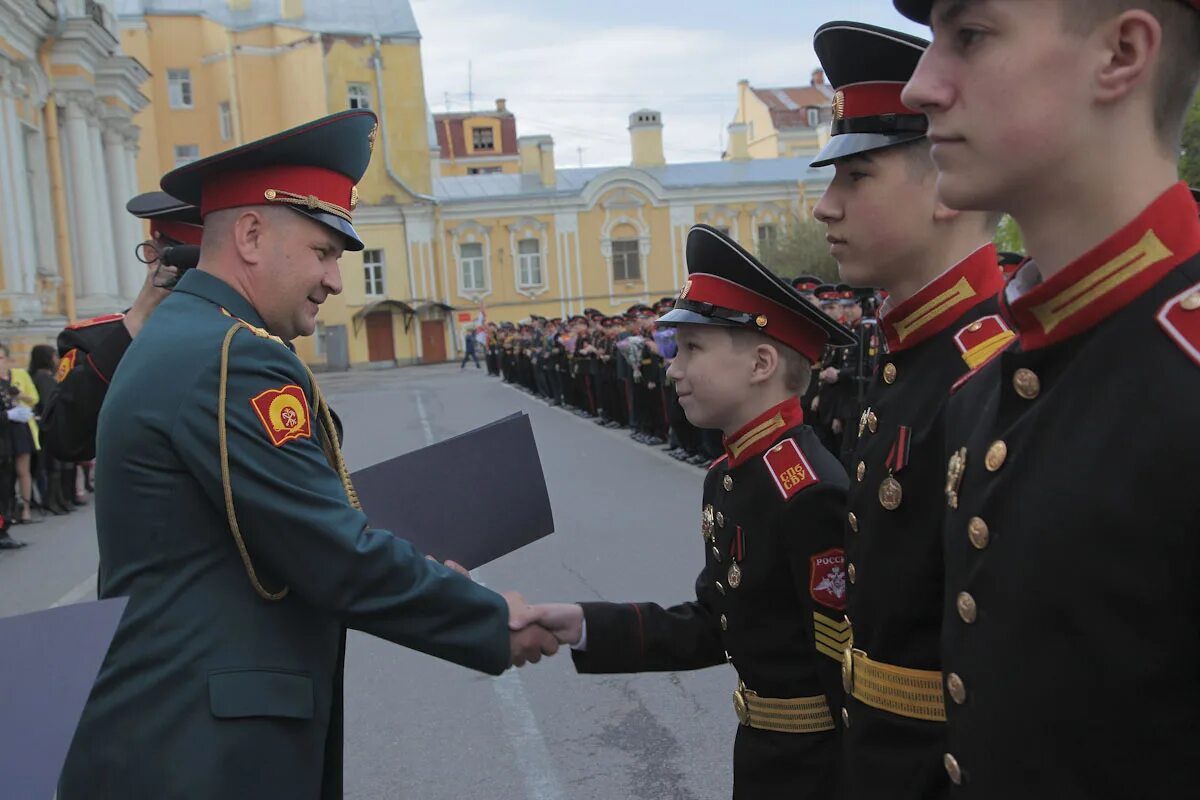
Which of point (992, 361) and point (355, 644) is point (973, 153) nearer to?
point (992, 361)

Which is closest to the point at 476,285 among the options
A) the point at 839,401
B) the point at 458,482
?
the point at 839,401

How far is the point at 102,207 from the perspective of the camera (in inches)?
1062

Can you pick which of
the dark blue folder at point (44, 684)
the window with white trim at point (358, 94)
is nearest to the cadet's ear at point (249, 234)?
the dark blue folder at point (44, 684)

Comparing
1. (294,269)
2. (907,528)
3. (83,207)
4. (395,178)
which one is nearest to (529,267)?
(395,178)

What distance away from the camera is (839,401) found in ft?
35.5

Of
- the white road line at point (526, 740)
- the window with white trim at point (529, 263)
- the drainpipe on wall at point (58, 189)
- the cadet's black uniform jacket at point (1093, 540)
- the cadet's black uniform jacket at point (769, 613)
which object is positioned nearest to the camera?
the cadet's black uniform jacket at point (1093, 540)

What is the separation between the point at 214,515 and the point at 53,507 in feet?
43.2

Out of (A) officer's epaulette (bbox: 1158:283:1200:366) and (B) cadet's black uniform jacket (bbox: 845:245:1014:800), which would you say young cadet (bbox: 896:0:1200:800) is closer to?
(A) officer's epaulette (bbox: 1158:283:1200:366)

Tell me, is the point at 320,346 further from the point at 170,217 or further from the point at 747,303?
the point at 747,303

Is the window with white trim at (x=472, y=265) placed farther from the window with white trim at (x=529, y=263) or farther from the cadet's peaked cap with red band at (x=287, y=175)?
the cadet's peaked cap with red band at (x=287, y=175)

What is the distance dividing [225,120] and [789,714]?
2024 inches

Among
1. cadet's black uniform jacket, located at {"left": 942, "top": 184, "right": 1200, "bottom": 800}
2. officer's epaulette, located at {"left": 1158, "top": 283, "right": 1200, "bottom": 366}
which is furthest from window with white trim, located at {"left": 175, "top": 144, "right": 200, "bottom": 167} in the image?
officer's epaulette, located at {"left": 1158, "top": 283, "right": 1200, "bottom": 366}

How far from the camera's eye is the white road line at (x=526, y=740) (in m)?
4.57

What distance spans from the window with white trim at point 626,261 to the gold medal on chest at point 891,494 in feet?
170
